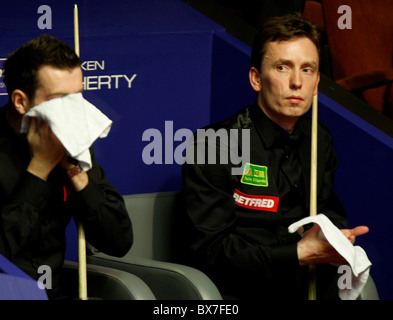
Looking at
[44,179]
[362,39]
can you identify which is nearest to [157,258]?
[44,179]

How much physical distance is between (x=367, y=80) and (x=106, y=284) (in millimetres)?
1481

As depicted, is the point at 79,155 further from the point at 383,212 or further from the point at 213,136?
the point at 383,212

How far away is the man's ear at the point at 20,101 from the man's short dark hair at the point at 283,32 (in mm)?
750

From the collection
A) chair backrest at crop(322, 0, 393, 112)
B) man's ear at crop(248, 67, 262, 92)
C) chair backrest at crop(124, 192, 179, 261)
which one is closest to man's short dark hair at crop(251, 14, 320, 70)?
man's ear at crop(248, 67, 262, 92)

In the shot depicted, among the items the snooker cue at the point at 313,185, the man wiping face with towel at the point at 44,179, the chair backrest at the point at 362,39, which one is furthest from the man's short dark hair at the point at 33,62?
the chair backrest at the point at 362,39

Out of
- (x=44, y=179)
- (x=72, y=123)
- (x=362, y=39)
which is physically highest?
(x=362, y=39)

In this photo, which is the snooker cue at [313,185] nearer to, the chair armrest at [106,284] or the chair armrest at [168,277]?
the chair armrest at [168,277]

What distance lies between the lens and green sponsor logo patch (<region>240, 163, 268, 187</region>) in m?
2.19

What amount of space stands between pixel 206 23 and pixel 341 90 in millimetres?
559

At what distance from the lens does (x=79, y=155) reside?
172 cm

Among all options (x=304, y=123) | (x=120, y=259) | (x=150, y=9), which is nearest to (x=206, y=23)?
(x=150, y=9)

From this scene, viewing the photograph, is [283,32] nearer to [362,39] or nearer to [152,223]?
[152,223]

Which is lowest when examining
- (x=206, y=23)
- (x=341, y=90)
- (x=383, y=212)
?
(x=383, y=212)

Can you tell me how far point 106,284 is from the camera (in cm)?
196
